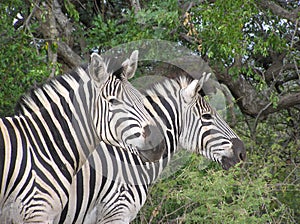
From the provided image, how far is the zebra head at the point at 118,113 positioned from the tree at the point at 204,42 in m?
2.18

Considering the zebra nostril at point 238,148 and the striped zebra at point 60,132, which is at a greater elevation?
the striped zebra at point 60,132

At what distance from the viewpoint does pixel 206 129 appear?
19.6 feet

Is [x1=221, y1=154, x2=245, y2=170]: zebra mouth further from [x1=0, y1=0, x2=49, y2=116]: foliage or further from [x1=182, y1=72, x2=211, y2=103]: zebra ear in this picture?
[x1=0, y1=0, x2=49, y2=116]: foliage

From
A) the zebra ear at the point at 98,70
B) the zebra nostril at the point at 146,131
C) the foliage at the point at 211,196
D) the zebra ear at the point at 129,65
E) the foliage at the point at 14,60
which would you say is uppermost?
the foliage at the point at 14,60

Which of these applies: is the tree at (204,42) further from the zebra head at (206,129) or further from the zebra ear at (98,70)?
the zebra ear at (98,70)

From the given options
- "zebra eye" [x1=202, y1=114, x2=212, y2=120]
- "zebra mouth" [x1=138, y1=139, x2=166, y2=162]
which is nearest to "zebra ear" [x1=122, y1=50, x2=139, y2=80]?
"zebra mouth" [x1=138, y1=139, x2=166, y2=162]

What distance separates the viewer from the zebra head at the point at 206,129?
596 cm

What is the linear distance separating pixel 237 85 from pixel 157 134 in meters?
4.17

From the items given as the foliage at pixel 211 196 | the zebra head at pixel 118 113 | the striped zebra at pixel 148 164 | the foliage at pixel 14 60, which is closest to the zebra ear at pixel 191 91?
the striped zebra at pixel 148 164

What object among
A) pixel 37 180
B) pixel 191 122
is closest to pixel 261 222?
pixel 191 122

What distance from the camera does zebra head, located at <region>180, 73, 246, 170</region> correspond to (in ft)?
19.6

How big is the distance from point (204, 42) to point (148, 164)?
2.48 metres

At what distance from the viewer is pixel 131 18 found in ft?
25.6

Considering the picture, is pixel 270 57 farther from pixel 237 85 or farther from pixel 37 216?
pixel 37 216
